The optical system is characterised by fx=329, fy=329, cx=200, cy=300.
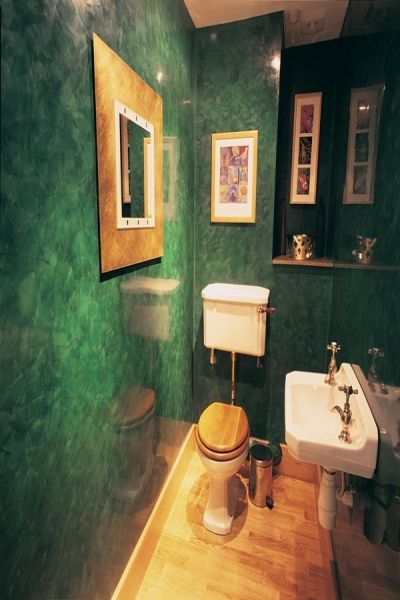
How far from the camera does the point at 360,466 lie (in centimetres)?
101

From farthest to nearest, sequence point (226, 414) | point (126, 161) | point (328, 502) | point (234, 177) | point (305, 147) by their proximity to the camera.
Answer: point (305, 147) < point (234, 177) < point (226, 414) < point (328, 502) < point (126, 161)

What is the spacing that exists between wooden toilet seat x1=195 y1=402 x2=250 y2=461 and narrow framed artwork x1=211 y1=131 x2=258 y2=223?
1.16m

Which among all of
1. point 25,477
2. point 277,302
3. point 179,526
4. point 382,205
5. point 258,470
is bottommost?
point 179,526

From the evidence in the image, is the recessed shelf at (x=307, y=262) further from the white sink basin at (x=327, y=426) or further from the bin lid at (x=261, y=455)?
the bin lid at (x=261, y=455)

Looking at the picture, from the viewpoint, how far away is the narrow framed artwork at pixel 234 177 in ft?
6.46

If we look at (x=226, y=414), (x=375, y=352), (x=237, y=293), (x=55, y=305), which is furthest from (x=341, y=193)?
(x=55, y=305)

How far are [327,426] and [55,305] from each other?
1195mm

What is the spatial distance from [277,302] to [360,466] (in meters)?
1.18

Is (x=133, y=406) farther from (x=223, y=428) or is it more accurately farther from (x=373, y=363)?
(x=373, y=363)

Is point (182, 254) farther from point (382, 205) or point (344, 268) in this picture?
point (382, 205)

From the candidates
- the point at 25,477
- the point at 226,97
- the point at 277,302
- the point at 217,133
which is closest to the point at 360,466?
the point at 25,477

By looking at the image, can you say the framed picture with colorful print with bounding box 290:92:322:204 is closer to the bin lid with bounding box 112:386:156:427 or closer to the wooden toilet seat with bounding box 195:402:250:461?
the wooden toilet seat with bounding box 195:402:250:461

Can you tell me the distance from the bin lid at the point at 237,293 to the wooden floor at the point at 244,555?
3.85 ft

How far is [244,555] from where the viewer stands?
162 centimetres
